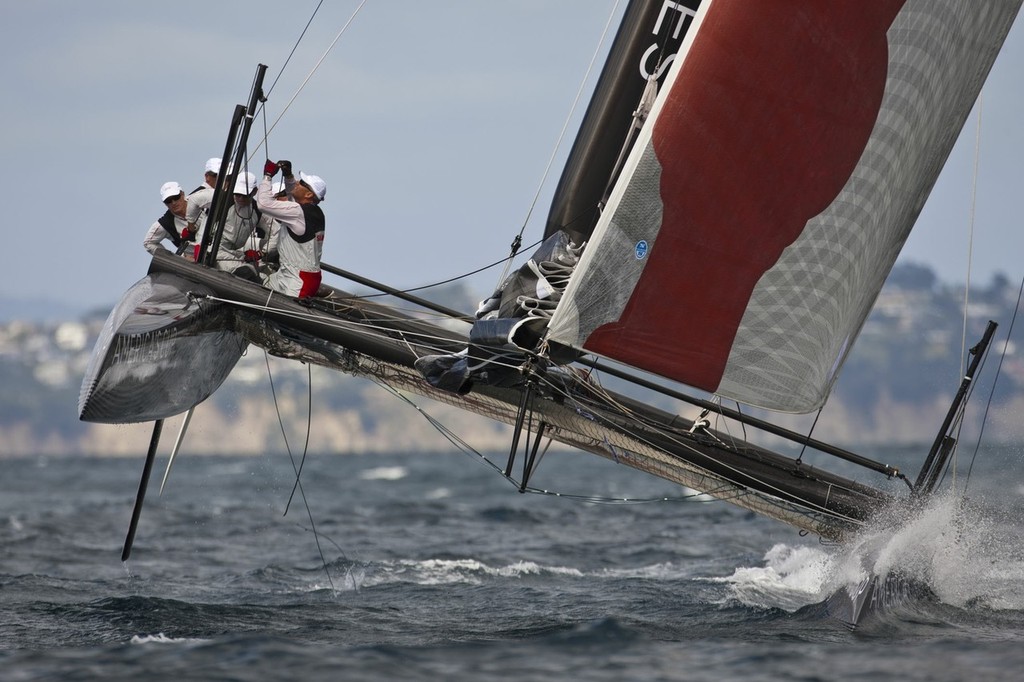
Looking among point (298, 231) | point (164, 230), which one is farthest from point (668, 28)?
point (164, 230)

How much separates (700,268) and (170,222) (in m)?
3.24

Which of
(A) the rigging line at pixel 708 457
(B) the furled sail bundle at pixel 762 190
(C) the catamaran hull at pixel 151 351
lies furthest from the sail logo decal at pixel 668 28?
(C) the catamaran hull at pixel 151 351

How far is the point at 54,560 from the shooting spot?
11977 mm

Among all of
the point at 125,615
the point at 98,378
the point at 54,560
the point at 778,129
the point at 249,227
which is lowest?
the point at 54,560

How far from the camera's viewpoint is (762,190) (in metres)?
7.30

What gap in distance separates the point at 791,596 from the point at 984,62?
141 inches

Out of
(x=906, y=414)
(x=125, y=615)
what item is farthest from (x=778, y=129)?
(x=906, y=414)

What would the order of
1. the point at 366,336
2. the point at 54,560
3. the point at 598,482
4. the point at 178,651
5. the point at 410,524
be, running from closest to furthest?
the point at 178,651, the point at 366,336, the point at 54,560, the point at 410,524, the point at 598,482

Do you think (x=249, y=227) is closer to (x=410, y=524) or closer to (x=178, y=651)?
(x=178, y=651)

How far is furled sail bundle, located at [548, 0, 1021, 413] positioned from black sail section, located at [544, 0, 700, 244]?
67 centimetres

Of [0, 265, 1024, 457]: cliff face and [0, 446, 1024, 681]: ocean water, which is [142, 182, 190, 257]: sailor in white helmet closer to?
[0, 446, 1024, 681]: ocean water

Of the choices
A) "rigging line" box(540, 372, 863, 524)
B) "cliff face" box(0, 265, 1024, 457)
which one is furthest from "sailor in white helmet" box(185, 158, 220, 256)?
"cliff face" box(0, 265, 1024, 457)

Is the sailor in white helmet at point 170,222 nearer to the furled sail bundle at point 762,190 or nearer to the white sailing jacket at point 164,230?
the white sailing jacket at point 164,230

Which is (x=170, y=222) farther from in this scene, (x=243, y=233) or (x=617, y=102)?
(x=617, y=102)
